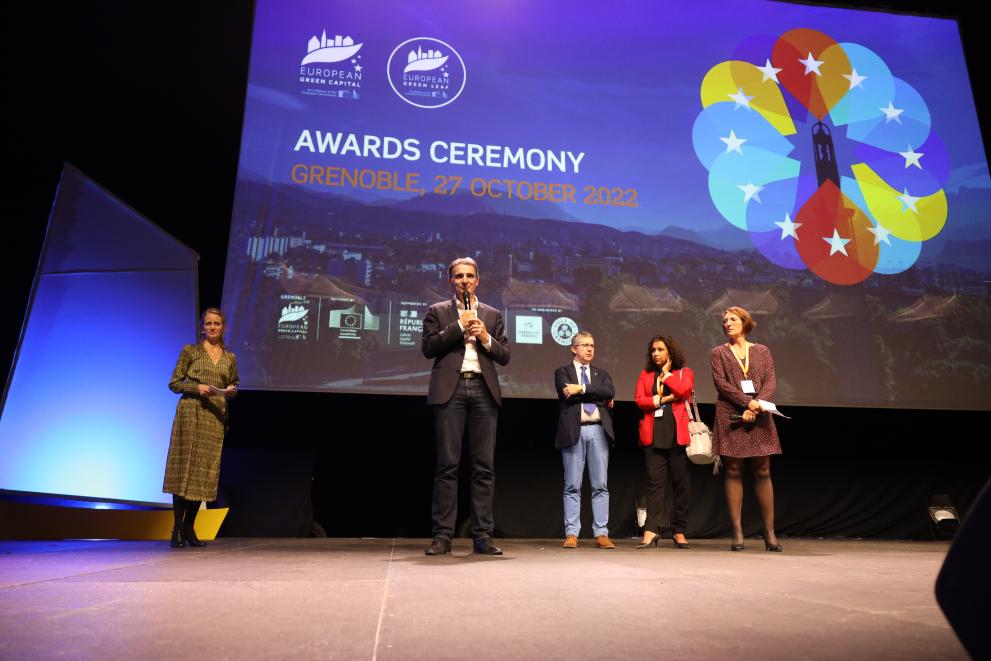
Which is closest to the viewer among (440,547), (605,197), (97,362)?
(440,547)

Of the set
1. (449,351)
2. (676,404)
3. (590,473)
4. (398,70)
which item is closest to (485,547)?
(449,351)

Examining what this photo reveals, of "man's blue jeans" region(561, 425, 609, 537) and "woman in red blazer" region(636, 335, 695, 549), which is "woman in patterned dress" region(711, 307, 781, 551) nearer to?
"woman in red blazer" region(636, 335, 695, 549)

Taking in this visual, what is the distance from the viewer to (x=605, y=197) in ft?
15.5

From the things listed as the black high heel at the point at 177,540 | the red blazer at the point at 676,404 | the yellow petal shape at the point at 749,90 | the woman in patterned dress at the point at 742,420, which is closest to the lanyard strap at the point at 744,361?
the woman in patterned dress at the point at 742,420

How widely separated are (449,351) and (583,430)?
1364 mm

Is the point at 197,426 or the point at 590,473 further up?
the point at 197,426

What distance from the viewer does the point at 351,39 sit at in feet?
15.4

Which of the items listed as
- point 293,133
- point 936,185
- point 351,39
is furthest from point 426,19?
point 936,185

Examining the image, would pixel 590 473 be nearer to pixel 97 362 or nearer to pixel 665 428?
pixel 665 428

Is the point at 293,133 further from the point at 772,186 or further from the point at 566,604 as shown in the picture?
the point at 566,604

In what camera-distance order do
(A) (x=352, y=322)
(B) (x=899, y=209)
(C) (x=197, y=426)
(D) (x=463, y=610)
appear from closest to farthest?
(D) (x=463, y=610), (C) (x=197, y=426), (A) (x=352, y=322), (B) (x=899, y=209)

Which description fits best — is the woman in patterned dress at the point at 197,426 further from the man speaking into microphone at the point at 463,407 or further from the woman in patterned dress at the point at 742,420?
the woman in patterned dress at the point at 742,420

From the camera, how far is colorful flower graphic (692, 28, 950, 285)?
4.79 m

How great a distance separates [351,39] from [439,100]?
731 mm
